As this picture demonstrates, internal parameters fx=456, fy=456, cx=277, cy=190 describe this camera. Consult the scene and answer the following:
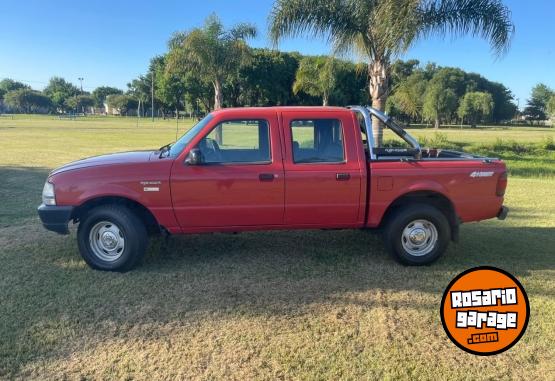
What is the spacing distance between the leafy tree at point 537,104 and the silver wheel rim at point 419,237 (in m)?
121

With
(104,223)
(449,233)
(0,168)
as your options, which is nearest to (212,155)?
(104,223)

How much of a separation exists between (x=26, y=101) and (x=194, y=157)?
13500 cm

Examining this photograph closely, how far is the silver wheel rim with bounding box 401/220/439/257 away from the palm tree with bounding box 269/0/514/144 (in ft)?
24.3

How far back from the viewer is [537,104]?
371 feet

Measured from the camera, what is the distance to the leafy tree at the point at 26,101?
390ft

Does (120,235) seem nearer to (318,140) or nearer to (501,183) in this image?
(318,140)

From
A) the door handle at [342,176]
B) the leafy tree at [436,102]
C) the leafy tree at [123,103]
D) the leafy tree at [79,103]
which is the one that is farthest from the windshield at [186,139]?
the leafy tree at [79,103]

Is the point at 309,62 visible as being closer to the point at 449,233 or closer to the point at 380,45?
the point at 380,45

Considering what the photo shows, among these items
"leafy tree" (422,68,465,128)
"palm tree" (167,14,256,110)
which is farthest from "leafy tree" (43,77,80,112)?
"palm tree" (167,14,256,110)

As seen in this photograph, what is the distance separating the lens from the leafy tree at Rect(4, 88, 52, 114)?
390ft

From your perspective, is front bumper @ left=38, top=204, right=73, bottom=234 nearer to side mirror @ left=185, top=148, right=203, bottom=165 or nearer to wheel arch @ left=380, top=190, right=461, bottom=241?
side mirror @ left=185, top=148, right=203, bottom=165

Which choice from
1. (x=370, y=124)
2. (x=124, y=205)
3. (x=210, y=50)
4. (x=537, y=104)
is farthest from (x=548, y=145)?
(x=537, y=104)

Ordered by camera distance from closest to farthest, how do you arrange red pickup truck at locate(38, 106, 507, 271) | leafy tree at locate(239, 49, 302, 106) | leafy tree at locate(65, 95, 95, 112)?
red pickup truck at locate(38, 106, 507, 271)
leafy tree at locate(239, 49, 302, 106)
leafy tree at locate(65, 95, 95, 112)

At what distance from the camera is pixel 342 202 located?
500cm
